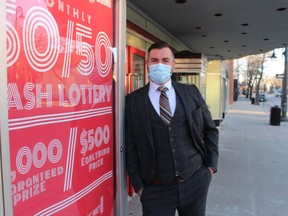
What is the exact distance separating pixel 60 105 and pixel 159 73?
0.83m

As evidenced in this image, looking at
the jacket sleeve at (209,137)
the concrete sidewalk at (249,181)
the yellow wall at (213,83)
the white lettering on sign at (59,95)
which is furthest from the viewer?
the yellow wall at (213,83)

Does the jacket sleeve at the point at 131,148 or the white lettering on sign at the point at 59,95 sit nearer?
the white lettering on sign at the point at 59,95

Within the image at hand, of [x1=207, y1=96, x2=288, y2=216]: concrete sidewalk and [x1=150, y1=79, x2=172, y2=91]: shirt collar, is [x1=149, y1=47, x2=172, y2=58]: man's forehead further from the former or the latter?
[x1=207, y1=96, x2=288, y2=216]: concrete sidewalk

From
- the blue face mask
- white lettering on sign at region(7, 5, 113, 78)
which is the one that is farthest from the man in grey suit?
white lettering on sign at region(7, 5, 113, 78)

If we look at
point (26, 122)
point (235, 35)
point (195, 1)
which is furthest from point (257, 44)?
point (26, 122)

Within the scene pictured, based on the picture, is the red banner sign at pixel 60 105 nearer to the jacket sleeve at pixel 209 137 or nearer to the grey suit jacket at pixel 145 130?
the grey suit jacket at pixel 145 130

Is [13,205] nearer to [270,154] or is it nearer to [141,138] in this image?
[141,138]

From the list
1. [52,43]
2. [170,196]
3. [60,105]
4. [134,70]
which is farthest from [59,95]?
[134,70]

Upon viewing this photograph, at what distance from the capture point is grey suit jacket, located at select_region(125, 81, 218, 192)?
2205 mm

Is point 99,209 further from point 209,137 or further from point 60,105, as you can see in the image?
point 209,137

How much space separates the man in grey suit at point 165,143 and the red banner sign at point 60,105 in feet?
0.63

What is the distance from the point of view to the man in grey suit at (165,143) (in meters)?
2.18

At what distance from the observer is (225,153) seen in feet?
26.8

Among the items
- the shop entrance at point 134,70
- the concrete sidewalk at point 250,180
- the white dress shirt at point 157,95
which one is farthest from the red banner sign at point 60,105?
the concrete sidewalk at point 250,180
